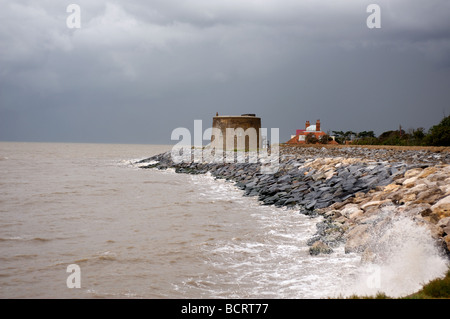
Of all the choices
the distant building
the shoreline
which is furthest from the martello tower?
the distant building

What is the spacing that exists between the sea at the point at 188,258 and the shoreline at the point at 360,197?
11.8 inches

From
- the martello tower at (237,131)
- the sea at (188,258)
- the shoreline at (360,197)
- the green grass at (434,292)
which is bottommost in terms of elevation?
the sea at (188,258)

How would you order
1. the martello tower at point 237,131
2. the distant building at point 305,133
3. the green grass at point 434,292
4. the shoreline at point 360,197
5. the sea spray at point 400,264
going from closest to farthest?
the green grass at point 434,292 < the sea spray at point 400,264 < the shoreline at point 360,197 < the martello tower at point 237,131 < the distant building at point 305,133

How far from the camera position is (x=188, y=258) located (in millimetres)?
7328

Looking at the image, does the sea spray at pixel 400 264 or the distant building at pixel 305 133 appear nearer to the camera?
the sea spray at pixel 400 264

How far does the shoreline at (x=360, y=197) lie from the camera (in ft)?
22.6

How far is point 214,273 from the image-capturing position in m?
6.48

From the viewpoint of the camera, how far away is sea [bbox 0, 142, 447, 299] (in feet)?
18.3

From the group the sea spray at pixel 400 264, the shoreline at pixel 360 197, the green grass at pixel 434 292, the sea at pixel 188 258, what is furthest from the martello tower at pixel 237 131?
the green grass at pixel 434 292

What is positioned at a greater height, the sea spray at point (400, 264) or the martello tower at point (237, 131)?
the martello tower at point (237, 131)

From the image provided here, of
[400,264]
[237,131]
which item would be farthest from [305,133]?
[400,264]

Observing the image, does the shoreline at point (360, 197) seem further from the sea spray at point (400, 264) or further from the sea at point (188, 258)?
the sea at point (188, 258)
